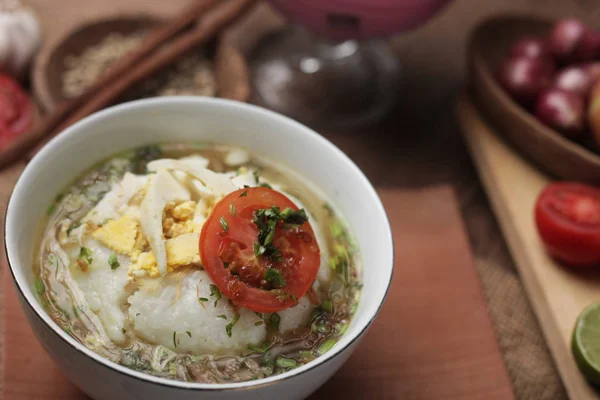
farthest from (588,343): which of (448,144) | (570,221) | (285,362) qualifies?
(448,144)

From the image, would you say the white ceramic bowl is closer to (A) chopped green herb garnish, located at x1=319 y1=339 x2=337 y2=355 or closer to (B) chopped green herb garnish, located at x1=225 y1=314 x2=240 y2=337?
(A) chopped green herb garnish, located at x1=319 y1=339 x2=337 y2=355

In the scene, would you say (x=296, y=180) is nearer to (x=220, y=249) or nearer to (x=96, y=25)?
(x=220, y=249)

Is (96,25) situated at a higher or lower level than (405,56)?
higher

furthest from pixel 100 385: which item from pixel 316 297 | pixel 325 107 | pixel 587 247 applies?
pixel 325 107

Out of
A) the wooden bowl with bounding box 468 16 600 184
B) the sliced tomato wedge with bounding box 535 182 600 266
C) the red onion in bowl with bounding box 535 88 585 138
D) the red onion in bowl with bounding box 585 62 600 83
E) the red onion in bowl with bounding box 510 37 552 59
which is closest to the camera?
the sliced tomato wedge with bounding box 535 182 600 266

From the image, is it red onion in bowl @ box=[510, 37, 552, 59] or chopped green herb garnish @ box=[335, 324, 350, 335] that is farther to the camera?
red onion in bowl @ box=[510, 37, 552, 59]

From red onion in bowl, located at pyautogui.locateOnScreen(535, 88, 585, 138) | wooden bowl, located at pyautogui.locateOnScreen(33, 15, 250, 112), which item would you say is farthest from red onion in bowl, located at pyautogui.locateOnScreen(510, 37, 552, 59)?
wooden bowl, located at pyautogui.locateOnScreen(33, 15, 250, 112)
